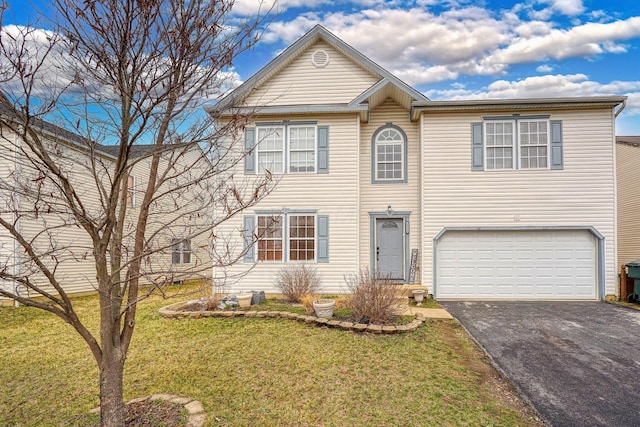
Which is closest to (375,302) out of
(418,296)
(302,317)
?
(302,317)

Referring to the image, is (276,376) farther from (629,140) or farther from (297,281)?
(629,140)

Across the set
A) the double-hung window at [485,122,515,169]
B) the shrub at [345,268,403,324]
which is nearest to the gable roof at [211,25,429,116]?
the double-hung window at [485,122,515,169]

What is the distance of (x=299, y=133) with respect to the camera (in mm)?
11172

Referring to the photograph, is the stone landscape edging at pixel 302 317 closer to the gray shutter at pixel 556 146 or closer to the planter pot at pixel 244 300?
the planter pot at pixel 244 300

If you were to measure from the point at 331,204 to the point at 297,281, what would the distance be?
2677 mm

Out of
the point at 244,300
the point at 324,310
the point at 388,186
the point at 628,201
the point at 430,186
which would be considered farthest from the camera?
the point at 628,201

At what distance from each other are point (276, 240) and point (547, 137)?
896 centimetres

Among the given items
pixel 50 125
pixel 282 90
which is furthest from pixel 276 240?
pixel 50 125

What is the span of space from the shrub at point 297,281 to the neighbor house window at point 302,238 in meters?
0.37

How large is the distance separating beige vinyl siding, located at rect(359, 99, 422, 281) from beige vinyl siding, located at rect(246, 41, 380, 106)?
3.75 ft

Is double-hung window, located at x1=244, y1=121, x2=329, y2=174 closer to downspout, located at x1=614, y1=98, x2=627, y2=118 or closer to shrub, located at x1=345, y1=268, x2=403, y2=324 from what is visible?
shrub, located at x1=345, y1=268, x2=403, y2=324

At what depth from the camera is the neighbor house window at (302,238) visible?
10.9 meters

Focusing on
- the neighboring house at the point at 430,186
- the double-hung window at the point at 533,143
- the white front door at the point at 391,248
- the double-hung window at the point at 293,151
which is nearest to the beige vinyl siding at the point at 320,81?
the neighboring house at the point at 430,186

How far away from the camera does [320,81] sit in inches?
446
